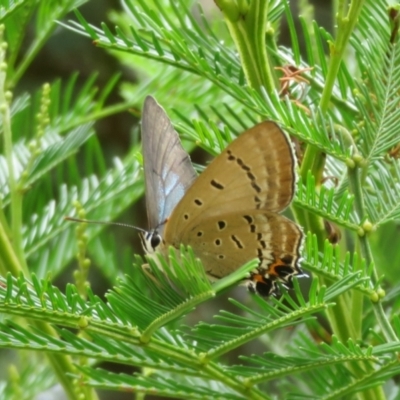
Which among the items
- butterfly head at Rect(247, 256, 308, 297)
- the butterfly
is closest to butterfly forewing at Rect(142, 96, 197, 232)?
the butterfly

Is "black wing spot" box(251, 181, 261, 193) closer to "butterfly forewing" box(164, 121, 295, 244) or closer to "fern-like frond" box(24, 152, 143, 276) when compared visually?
"butterfly forewing" box(164, 121, 295, 244)

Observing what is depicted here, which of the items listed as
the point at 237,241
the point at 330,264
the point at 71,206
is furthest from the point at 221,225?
the point at 71,206

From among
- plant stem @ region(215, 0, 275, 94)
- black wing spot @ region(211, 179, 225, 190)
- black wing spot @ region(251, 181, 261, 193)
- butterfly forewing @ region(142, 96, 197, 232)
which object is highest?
plant stem @ region(215, 0, 275, 94)

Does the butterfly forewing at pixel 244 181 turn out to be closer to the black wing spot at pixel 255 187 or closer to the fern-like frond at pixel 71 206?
the black wing spot at pixel 255 187

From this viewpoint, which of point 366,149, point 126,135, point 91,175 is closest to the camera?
point 366,149

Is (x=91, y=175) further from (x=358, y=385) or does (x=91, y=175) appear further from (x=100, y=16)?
(x=100, y=16)

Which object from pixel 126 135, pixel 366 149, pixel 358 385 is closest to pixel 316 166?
pixel 366 149

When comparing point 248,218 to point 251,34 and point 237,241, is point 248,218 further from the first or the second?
point 251,34

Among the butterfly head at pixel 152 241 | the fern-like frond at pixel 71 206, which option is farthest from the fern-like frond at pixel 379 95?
the fern-like frond at pixel 71 206
